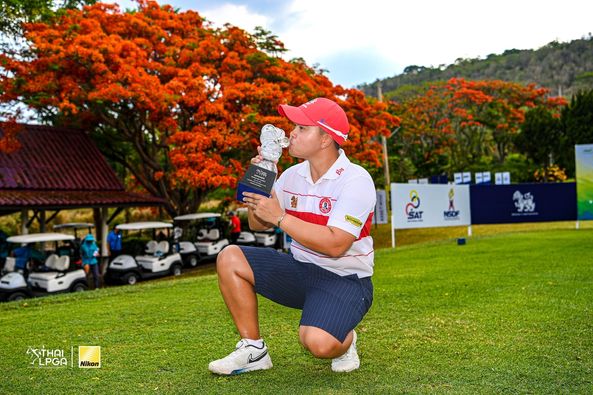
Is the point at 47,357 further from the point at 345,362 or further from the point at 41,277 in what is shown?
the point at 41,277

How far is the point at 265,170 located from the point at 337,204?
46cm

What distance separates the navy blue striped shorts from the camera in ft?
11.2

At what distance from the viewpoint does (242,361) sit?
3.55 metres

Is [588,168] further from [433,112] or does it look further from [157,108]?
[433,112]

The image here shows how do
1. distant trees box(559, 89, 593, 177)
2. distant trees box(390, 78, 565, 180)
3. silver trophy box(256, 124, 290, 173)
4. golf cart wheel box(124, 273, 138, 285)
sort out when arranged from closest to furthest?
silver trophy box(256, 124, 290, 173) < golf cart wheel box(124, 273, 138, 285) < distant trees box(559, 89, 593, 177) < distant trees box(390, 78, 565, 180)

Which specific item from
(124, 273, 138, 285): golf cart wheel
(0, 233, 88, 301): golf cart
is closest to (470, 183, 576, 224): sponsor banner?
(124, 273, 138, 285): golf cart wheel

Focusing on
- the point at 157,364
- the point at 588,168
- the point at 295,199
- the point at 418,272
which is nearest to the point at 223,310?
the point at 157,364

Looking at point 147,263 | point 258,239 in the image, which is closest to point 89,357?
point 147,263

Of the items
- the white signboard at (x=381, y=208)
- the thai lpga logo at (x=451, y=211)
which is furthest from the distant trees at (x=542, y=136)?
the thai lpga logo at (x=451, y=211)

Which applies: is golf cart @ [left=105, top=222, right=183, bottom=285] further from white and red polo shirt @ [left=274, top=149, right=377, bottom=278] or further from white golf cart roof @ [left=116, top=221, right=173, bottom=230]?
white and red polo shirt @ [left=274, top=149, right=377, bottom=278]

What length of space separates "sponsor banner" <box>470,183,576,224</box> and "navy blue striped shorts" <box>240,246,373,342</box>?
628 inches

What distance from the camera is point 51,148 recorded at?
679 inches

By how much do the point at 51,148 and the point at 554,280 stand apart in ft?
47.5

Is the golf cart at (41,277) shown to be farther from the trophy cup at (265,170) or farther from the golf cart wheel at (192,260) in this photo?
the trophy cup at (265,170)
